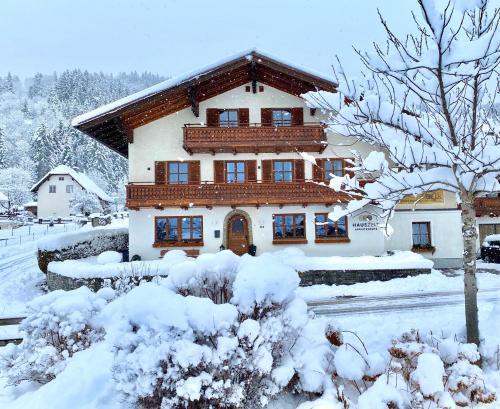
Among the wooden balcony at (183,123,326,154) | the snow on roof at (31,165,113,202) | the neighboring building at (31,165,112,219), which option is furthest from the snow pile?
the neighboring building at (31,165,112,219)

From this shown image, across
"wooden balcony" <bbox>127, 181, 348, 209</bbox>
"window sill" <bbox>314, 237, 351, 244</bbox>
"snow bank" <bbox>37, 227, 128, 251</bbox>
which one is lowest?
"window sill" <bbox>314, 237, 351, 244</bbox>

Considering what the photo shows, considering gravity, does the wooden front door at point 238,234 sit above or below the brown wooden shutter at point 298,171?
below

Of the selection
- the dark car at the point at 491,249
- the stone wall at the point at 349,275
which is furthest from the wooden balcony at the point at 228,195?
the dark car at the point at 491,249

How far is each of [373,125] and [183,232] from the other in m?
14.9

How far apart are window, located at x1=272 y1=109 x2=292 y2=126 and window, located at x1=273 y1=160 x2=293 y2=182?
6.95 feet

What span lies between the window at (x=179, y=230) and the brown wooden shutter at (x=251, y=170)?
343cm

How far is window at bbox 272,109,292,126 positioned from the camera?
2069 centimetres

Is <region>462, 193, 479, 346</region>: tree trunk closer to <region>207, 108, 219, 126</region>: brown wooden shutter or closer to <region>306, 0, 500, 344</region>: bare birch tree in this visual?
<region>306, 0, 500, 344</region>: bare birch tree

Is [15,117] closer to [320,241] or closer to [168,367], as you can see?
[320,241]

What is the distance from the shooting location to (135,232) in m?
19.4

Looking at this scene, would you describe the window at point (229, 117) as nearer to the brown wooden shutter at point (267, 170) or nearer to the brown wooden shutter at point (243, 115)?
the brown wooden shutter at point (243, 115)

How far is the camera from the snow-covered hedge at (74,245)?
18.9 m

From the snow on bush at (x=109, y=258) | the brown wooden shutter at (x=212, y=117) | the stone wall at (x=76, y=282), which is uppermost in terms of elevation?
the brown wooden shutter at (x=212, y=117)

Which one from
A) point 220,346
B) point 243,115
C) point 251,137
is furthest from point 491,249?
point 220,346
